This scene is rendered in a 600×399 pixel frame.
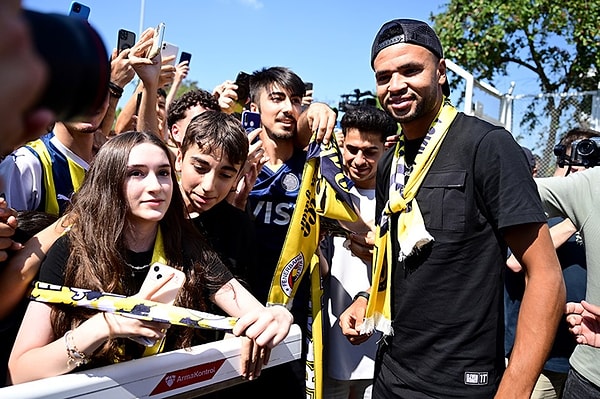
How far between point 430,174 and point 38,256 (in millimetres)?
1351

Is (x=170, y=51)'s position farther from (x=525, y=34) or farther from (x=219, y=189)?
(x=525, y=34)

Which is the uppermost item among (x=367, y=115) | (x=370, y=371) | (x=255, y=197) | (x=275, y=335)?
(x=367, y=115)

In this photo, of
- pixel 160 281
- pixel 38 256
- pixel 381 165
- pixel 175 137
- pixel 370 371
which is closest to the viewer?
pixel 160 281

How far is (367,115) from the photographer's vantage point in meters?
3.30

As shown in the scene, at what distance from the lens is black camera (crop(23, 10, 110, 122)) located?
41 cm

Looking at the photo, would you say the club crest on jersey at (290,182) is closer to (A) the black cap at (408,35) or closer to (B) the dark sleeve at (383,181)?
(B) the dark sleeve at (383,181)

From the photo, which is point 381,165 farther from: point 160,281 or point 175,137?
point 175,137

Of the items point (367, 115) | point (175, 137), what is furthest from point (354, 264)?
point (175, 137)

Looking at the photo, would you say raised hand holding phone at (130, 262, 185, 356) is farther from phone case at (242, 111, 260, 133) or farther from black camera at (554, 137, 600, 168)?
black camera at (554, 137, 600, 168)

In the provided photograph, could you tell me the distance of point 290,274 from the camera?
2.61 m

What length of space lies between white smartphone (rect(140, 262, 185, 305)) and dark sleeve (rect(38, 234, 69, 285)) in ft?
0.96

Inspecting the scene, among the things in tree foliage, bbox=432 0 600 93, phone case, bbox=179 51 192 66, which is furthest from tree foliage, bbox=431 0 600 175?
phone case, bbox=179 51 192 66

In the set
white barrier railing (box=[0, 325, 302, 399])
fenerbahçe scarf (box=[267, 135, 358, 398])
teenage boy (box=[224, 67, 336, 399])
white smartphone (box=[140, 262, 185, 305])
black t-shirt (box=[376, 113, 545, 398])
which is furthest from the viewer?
teenage boy (box=[224, 67, 336, 399])

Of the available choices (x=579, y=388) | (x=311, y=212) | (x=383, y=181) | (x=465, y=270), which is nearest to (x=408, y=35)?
(x=383, y=181)
